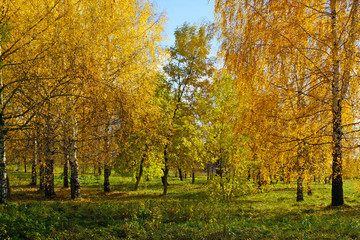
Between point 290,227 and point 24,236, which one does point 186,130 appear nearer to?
point 290,227

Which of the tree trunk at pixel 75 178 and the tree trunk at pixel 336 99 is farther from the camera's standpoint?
the tree trunk at pixel 75 178

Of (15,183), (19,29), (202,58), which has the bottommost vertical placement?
(15,183)

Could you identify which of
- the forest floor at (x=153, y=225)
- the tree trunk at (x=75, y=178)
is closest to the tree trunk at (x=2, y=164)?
the forest floor at (x=153, y=225)

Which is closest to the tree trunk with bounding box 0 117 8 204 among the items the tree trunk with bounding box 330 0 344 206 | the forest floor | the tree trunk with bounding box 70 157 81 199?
the forest floor

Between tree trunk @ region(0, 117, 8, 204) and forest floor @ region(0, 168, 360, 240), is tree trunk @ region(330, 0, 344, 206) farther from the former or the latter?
tree trunk @ region(0, 117, 8, 204)

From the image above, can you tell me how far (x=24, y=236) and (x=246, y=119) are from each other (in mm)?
6333

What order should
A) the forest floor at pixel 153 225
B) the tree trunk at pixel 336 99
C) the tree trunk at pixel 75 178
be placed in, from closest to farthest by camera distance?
the forest floor at pixel 153 225, the tree trunk at pixel 336 99, the tree trunk at pixel 75 178

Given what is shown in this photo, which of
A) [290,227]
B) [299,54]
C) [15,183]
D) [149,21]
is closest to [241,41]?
[299,54]

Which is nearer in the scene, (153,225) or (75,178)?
(153,225)

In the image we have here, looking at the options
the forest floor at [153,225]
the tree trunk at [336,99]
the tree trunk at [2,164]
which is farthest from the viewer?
the tree trunk at [2,164]

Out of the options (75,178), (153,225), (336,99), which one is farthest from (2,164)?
(336,99)

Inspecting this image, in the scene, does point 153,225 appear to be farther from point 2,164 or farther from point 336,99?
point 336,99

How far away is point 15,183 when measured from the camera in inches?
733

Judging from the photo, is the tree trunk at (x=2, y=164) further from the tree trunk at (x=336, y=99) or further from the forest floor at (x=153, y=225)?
the tree trunk at (x=336, y=99)
